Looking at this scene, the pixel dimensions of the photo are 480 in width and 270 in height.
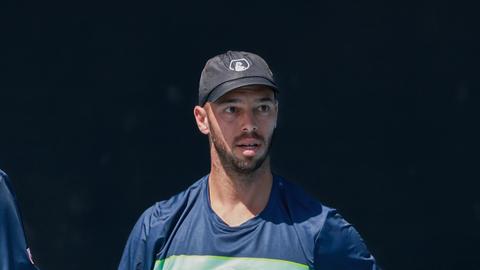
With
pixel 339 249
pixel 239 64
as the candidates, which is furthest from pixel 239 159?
pixel 339 249

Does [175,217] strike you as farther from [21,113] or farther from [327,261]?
[21,113]

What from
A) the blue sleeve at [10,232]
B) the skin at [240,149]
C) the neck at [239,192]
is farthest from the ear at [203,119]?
the blue sleeve at [10,232]

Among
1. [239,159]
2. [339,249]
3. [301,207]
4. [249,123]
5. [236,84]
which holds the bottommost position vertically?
[339,249]

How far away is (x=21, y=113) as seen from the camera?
534 cm

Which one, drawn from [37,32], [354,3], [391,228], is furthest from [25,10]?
[391,228]

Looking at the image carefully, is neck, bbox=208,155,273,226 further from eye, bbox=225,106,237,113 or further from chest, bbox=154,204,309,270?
eye, bbox=225,106,237,113

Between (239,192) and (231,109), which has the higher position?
(231,109)

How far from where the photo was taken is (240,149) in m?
3.48

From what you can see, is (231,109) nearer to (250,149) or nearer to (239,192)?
(250,149)

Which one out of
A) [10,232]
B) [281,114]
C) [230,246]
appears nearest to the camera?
[230,246]

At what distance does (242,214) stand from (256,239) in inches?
4.4

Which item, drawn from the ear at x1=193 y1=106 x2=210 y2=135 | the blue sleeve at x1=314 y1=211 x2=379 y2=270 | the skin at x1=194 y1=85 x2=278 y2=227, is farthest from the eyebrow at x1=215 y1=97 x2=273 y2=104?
the blue sleeve at x1=314 y1=211 x2=379 y2=270

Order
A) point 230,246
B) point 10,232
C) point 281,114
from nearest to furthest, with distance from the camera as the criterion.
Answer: point 230,246 < point 10,232 < point 281,114

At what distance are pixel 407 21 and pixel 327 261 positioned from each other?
218cm
